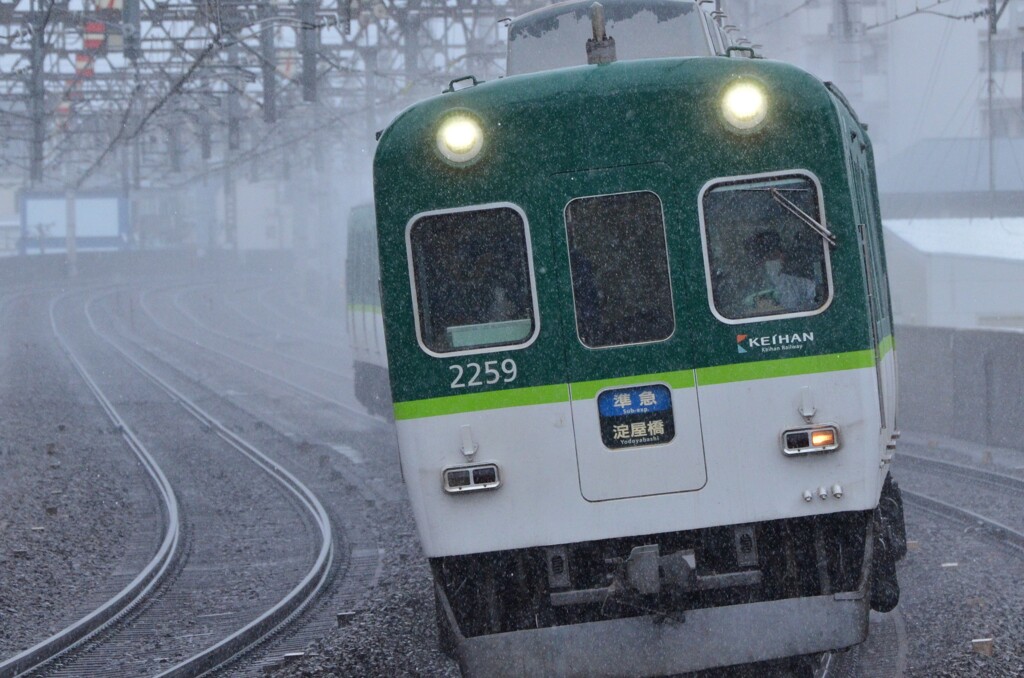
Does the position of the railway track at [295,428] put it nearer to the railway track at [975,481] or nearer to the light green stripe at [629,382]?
the light green stripe at [629,382]

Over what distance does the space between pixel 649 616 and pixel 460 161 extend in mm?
2219

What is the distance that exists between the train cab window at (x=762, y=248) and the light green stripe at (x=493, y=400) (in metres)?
0.81

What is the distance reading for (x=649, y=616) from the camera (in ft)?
19.9

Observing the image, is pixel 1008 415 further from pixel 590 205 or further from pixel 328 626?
pixel 590 205

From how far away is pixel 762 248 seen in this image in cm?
609

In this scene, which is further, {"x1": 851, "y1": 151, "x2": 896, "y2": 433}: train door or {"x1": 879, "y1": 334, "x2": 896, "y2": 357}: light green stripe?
{"x1": 879, "y1": 334, "x2": 896, "y2": 357}: light green stripe

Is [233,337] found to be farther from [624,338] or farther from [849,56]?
[624,338]

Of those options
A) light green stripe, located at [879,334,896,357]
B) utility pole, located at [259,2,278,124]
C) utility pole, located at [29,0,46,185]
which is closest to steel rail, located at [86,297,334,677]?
light green stripe, located at [879,334,896,357]

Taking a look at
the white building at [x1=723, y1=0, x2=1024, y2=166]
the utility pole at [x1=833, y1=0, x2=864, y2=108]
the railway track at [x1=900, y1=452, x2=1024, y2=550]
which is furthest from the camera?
the white building at [x1=723, y1=0, x2=1024, y2=166]

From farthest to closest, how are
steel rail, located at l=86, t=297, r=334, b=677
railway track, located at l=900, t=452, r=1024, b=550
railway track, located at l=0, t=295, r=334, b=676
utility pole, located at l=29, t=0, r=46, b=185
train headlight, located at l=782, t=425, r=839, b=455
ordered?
1. utility pole, located at l=29, t=0, r=46, b=185
2. railway track, located at l=900, t=452, r=1024, b=550
3. railway track, located at l=0, t=295, r=334, b=676
4. steel rail, located at l=86, t=297, r=334, b=677
5. train headlight, located at l=782, t=425, r=839, b=455

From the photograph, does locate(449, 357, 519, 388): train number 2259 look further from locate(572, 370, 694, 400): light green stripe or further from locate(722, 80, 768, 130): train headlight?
locate(722, 80, 768, 130): train headlight

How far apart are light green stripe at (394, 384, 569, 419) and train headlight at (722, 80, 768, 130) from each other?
4.69ft

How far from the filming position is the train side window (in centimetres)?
606

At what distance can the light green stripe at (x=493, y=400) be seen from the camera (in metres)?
6.05
